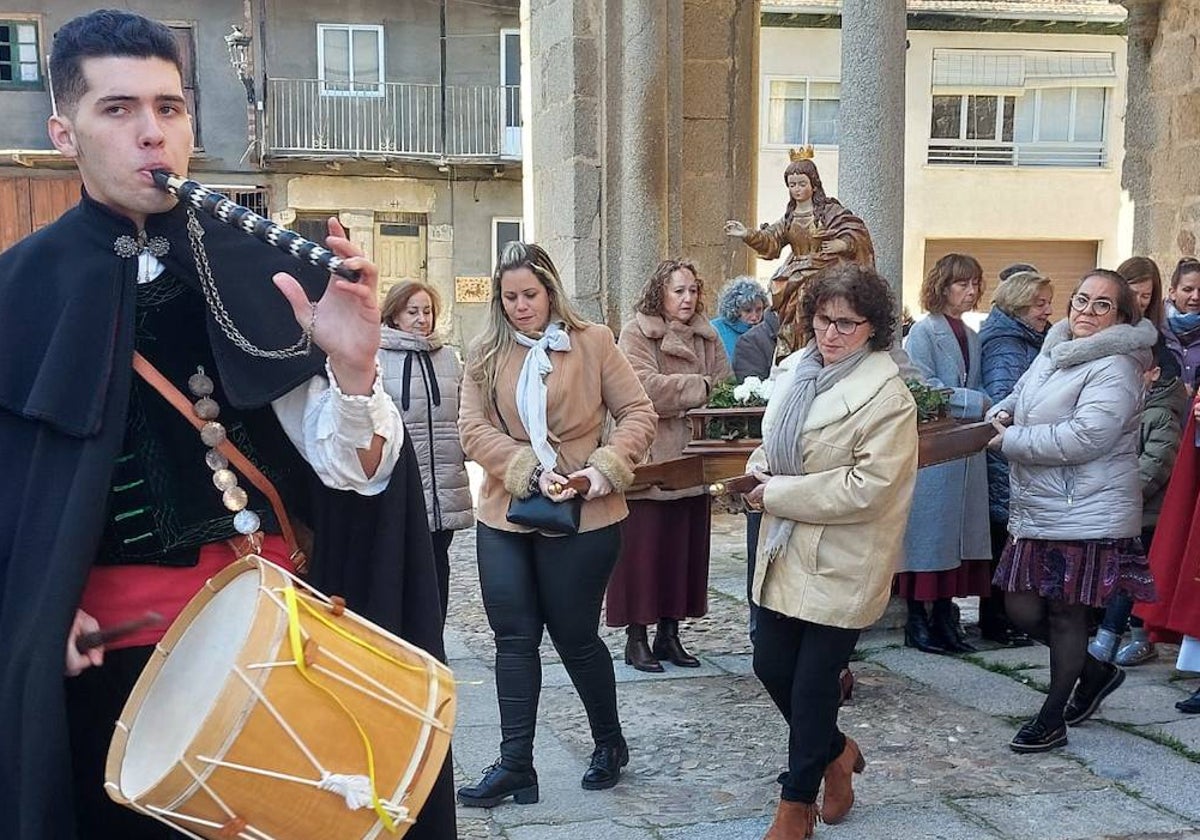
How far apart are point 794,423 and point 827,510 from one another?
0.95ft

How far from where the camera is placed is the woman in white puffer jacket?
4.39 meters

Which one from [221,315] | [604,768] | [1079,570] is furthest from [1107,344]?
[221,315]

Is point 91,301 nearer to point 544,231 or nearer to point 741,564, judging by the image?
point 741,564

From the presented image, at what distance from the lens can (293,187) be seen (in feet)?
76.3

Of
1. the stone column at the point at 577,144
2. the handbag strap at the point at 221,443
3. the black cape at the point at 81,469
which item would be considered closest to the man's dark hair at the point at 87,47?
the black cape at the point at 81,469

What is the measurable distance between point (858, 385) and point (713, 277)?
6.07m

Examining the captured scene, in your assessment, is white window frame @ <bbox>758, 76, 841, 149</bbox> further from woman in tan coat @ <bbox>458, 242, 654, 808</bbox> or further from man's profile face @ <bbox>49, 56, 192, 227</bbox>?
man's profile face @ <bbox>49, 56, 192, 227</bbox>

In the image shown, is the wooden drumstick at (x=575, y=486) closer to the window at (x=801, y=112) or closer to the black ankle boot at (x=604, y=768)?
the black ankle boot at (x=604, y=768)

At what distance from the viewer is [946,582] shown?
5.95 meters

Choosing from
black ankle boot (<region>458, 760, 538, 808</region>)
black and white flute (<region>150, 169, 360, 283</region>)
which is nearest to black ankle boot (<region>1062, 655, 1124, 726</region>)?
black ankle boot (<region>458, 760, 538, 808</region>)

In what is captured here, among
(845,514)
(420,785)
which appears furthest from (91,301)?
(845,514)

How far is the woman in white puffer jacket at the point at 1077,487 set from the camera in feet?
14.4

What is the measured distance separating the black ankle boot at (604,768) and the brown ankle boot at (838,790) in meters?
0.75

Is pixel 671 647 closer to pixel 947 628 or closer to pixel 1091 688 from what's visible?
pixel 947 628
